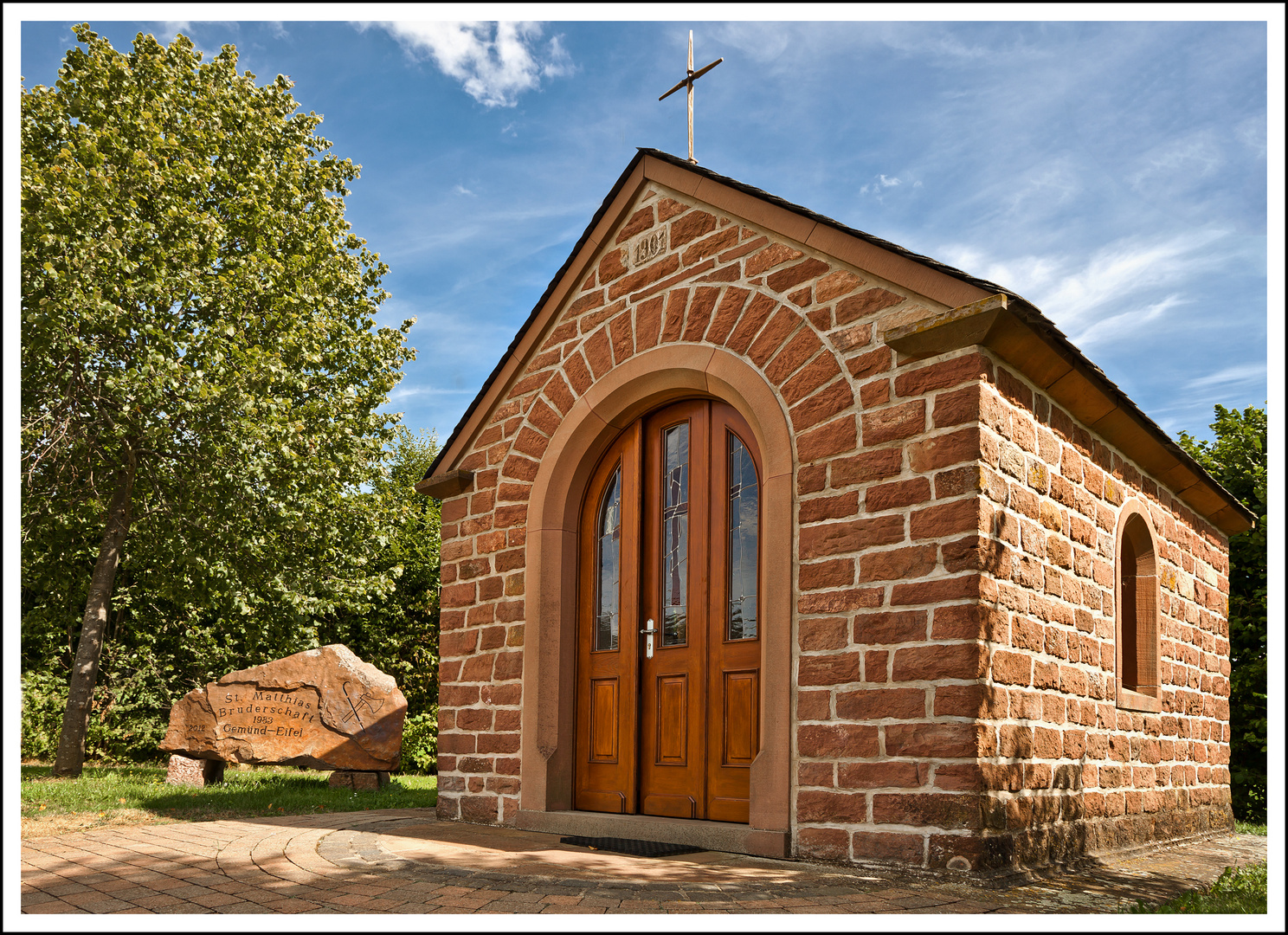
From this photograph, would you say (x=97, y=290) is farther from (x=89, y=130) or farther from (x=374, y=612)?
(x=374, y=612)

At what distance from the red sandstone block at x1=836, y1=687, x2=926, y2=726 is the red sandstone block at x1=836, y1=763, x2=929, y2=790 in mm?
78

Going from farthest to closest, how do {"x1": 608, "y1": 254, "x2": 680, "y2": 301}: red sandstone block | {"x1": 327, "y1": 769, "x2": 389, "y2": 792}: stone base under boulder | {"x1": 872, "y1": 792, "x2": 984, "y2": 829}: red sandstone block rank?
{"x1": 327, "y1": 769, "x2": 389, "y2": 792}: stone base under boulder < {"x1": 608, "y1": 254, "x2": 680, "y2": 301}: red sandstone block < {"x1": 872, "y1": 792, "x2": 984, "y2": 829}: red sandstone block

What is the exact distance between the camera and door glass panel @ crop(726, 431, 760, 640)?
21.3 ft

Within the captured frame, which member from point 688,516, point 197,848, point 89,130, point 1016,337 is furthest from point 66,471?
point 1016,337

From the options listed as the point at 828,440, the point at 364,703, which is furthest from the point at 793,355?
the point at 364,703

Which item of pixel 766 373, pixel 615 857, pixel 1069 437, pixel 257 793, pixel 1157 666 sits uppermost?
pixel 766 373

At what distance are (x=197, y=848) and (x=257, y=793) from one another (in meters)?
4.10

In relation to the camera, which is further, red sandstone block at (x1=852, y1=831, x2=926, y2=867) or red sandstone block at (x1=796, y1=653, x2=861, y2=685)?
red sandstone block at (x1=796, y1=653, x2=861, y2=685)

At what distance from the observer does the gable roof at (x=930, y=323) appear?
5.46 m

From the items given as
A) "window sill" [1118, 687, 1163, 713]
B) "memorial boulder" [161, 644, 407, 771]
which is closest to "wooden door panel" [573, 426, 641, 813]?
"window sill" [1118, 687, 1163, 713]

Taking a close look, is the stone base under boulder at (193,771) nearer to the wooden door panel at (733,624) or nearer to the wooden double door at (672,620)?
the wooden double door at (672,620)

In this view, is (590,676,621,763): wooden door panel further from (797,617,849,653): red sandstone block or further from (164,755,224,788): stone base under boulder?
(164,755,224,788): stone base under boulder

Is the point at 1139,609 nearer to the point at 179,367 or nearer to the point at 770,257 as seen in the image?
the point at 770,257

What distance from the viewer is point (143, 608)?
1595 cm
